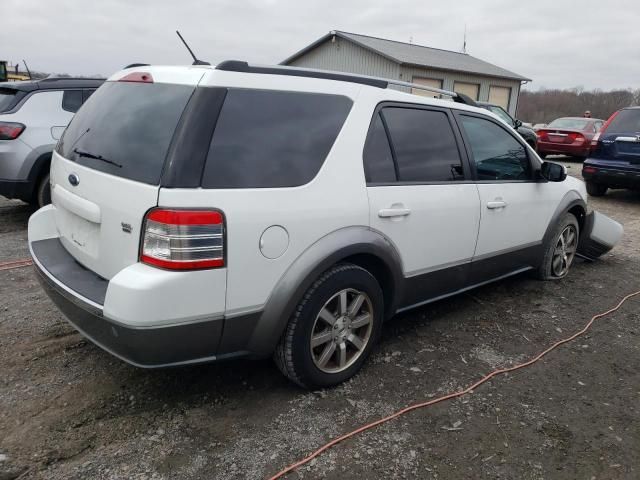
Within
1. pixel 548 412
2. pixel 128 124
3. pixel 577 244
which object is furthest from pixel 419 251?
pixel 577 244

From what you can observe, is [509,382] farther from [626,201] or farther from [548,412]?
[626,201]

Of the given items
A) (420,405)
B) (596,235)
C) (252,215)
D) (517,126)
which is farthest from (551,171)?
(517,126)

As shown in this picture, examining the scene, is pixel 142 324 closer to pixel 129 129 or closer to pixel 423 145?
pixel 129 129

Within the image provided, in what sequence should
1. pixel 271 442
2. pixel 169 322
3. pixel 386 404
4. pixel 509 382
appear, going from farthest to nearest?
pixel 509 382, pixel 386 404, pixel 271 442, pixel 169 322

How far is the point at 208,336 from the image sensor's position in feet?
7.79

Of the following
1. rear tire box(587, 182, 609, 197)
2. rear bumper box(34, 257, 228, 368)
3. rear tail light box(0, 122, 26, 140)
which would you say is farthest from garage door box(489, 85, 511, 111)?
rear bumper box(34, 257, 228, 368)

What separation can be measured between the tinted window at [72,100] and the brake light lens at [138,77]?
4059mm

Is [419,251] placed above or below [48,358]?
above

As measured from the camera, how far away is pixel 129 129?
2551 mm

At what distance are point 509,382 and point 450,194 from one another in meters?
1.24

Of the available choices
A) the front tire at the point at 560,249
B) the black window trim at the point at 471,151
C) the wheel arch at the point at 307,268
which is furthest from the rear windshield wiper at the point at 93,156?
the front tire at the point at 560,249

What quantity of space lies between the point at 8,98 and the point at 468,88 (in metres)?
21.5

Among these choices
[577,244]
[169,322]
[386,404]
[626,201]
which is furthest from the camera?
[626,201]

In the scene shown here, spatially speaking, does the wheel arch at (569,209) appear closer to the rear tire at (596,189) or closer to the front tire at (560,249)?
the front tire at (560,249)
